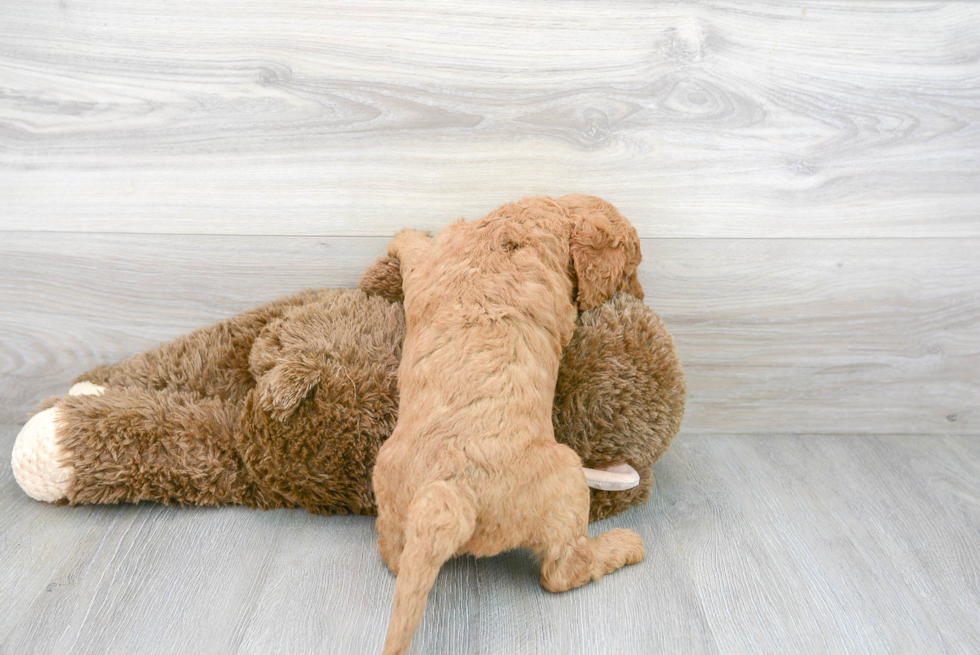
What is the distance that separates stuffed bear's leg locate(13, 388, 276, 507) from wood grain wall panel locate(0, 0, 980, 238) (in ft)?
1.14

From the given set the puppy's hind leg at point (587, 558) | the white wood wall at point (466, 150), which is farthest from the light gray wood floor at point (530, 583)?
the white wood wall at point (466, 150)

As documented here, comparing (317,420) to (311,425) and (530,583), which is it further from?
(530,583)

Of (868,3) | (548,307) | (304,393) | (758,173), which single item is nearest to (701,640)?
(548,307)

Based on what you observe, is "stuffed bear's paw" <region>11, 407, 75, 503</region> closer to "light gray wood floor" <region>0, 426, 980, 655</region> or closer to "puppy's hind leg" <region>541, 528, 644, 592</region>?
"light gray wood floor" <region>0, 426, 980, 655</region>

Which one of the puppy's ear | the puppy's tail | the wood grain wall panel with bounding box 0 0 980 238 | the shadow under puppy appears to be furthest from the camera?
the wood grain wall panel with bounding box 0 0 980 238

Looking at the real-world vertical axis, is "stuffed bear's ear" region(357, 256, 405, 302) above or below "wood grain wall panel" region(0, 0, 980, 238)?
below

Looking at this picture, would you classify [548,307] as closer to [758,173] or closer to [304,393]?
[304,393]

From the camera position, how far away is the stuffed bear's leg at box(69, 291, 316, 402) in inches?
47.1

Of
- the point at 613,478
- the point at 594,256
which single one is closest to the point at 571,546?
the point at 613,478

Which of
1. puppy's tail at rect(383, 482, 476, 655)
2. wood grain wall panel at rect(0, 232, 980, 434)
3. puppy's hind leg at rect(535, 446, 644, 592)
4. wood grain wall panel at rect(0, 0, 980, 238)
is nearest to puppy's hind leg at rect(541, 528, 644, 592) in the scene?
puppy's hind leg at rect(535, 446, 644, 592)

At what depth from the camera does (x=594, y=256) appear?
1020 mm

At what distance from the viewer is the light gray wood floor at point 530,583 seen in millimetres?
891

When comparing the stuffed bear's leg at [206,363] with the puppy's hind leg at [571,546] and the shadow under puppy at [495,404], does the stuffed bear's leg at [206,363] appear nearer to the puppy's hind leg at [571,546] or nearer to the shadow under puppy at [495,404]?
the shadow under puppy at [495,404]

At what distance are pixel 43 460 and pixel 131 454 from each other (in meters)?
0.13
